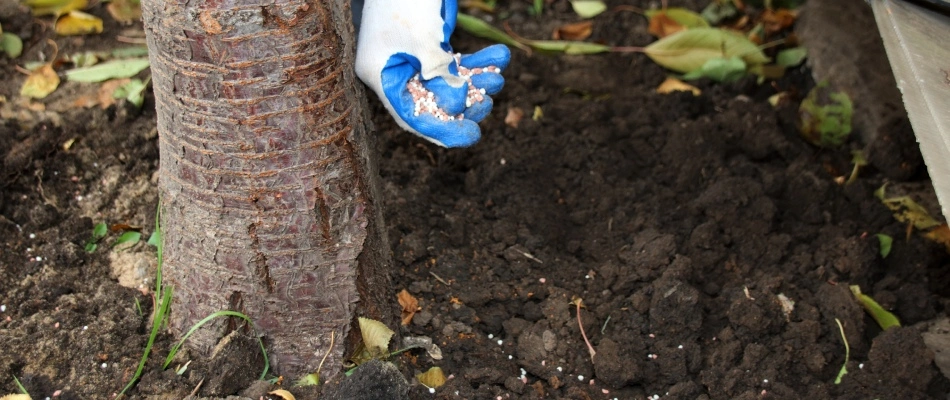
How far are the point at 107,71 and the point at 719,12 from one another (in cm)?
214

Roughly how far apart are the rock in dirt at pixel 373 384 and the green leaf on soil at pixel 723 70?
1.73m

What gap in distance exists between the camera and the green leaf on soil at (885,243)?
2.42 metres

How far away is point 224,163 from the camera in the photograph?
166 centimetres

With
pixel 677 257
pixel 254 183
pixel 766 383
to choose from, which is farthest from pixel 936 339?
pixel 254 183

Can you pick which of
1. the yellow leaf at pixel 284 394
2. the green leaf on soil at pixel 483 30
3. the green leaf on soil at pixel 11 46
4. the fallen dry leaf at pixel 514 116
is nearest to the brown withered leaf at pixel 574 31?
the green leaf on soil at pixel 483 30

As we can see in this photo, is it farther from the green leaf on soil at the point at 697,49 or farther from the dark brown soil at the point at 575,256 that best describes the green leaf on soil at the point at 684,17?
the dark brown soil at the point at 575,256

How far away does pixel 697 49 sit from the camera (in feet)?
10.2

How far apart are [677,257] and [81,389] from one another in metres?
1.35

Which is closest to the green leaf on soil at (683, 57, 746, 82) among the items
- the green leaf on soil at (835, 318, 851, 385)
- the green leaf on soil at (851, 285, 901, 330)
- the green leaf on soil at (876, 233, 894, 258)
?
the green leaf on soil at (876, 233, 894, 258)

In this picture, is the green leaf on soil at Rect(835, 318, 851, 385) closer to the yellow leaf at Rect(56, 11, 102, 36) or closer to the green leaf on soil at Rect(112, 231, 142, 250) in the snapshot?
the green leaf on soil at Rect(112, 231, 142, 250)

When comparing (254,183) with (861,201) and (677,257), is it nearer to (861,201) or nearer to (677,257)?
(677,257)

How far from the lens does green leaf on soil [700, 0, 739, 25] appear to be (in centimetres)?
341

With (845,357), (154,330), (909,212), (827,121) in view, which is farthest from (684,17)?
(154,330)

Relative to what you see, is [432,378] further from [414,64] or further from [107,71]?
[107,71]
